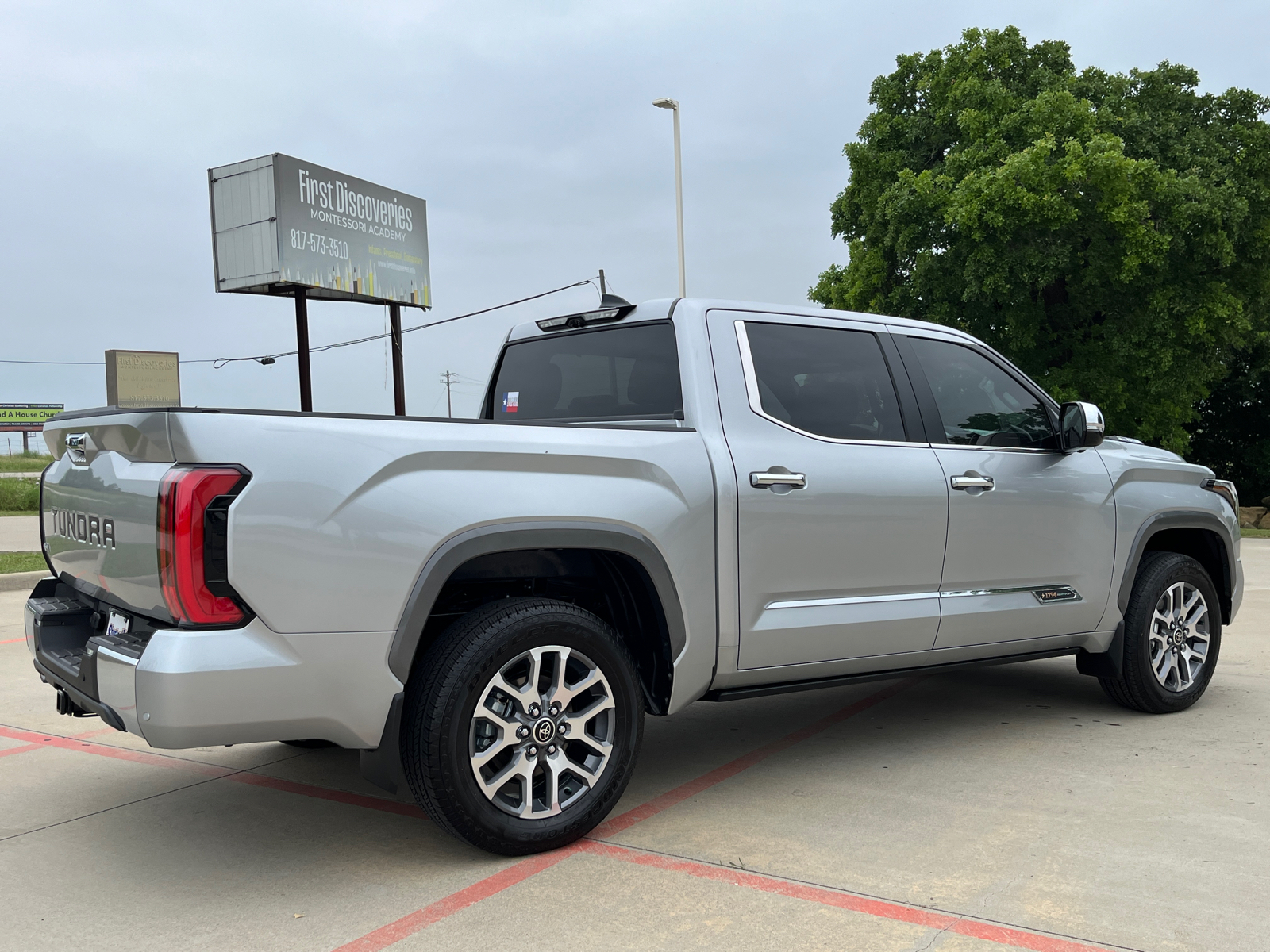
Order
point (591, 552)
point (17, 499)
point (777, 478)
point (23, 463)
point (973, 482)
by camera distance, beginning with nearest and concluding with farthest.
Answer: point (591, 552) → point (777, 478) → point (973, 482) → point (17, 499) → point (23, 463)

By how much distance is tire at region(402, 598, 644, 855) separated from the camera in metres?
3.41

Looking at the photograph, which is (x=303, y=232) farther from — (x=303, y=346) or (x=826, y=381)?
(x=826, y=381)

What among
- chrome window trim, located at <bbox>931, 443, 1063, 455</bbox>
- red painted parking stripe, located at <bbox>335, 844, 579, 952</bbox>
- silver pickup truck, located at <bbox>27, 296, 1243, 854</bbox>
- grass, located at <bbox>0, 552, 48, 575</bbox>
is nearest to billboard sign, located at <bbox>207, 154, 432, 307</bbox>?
grass, located at <bbox>0, 552, 48, 575</bbox>

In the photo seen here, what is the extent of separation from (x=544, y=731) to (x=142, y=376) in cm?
2139

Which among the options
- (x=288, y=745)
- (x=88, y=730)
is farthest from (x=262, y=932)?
(x=88, y=730)

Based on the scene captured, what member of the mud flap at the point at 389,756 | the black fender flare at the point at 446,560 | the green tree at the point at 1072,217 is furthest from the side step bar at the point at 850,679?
the green tree at the point at 1072,217

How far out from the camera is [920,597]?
461cm

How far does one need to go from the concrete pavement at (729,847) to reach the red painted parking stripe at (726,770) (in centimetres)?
2

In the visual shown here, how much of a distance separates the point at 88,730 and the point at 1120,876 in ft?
15.3

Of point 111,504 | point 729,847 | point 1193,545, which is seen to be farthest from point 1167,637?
point 111,504

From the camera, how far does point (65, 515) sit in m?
3.87

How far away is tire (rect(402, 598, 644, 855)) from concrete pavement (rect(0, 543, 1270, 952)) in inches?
6.5

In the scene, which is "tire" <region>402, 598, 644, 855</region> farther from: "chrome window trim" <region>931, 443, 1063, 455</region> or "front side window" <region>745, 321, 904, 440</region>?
"chrome window trim" <region>931, 443, 1063, 455</region>

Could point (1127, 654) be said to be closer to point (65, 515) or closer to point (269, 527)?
point (269, 527)
